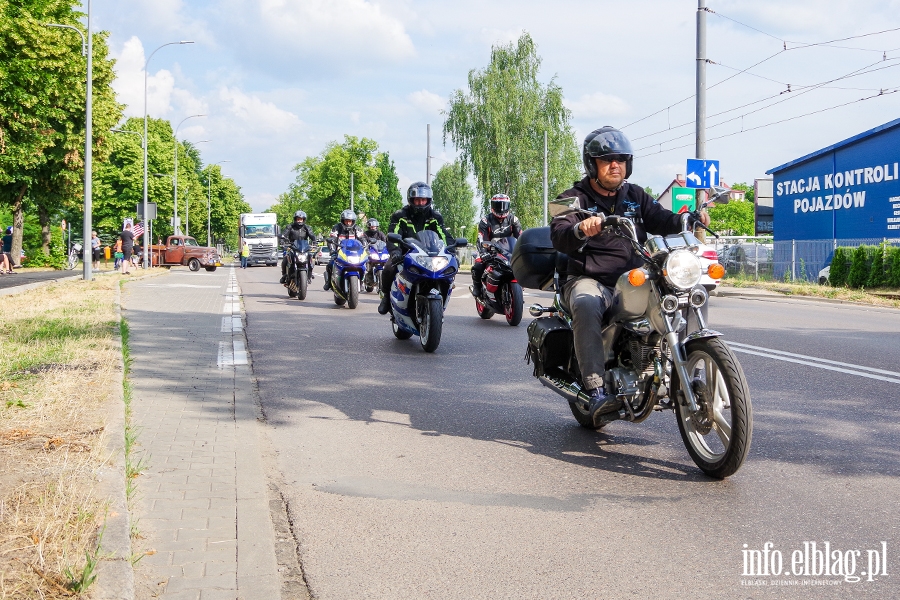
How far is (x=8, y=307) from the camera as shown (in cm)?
1478

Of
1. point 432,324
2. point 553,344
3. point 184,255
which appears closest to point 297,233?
point 432,324

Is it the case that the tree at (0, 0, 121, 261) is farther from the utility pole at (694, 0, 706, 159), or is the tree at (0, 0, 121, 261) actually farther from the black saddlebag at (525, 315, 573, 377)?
the black saddlebag at (525, 315, 573, 377)

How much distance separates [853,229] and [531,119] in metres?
26.7

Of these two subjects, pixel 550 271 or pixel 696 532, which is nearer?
pixel 696 532

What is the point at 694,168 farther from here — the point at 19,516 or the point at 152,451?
the point at 19,516

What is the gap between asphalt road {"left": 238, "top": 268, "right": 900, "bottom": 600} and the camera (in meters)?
3.54

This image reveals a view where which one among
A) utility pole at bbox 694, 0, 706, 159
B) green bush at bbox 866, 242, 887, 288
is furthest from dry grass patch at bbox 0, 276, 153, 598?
green bush at bbox 866, 242, 887, 288

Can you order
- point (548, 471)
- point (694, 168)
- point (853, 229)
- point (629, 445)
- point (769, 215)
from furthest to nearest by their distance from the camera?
point (769, 215), point (853, 229), point (694, 168), point (629, 445), point (548, 471)

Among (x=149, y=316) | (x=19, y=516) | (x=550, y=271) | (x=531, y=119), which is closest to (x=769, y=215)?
(x=531, y=119)

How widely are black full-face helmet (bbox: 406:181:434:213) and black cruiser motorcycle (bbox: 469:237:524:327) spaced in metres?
2.12

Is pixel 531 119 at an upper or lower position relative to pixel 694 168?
upper

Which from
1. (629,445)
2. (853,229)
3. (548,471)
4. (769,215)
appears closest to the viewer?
(548,471)

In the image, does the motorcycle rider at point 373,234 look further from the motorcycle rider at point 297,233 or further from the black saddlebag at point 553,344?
the black saddlebag at point 553,344

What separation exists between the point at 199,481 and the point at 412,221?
681cm
